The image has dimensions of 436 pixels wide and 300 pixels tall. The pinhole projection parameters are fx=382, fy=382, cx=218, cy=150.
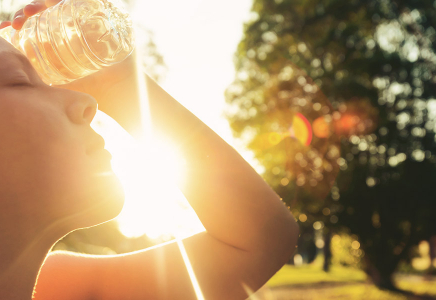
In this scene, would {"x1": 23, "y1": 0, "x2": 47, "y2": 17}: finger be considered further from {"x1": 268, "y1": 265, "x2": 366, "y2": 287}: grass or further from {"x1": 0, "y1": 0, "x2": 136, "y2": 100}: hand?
{"x1": 268, "y1": 265, "x2": 366, "y2": 287}: grass

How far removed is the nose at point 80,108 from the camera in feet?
4.32

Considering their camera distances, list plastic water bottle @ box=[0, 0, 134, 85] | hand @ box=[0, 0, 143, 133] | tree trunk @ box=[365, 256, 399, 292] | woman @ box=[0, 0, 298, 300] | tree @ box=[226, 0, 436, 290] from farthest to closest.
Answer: tree trunk @ box=[365, 256, 399, 292] < tree @ box=[226, 0, 436, 290] < plastic water bottle @ box=[0, 0, 134, 85] < hand @ box=[0, 0, 143, 133] < woman @ box=[0, 0, 298, 300]

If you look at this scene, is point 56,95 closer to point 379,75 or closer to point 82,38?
point 82,38

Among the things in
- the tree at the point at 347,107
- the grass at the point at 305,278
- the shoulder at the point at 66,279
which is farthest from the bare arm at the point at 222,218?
the grass at the point at 305,278

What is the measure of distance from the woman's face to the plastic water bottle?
1.99ft

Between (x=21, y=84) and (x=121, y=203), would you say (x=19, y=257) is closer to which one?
(x=121, y=203)

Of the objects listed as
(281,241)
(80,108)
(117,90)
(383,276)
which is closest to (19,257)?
(80,108)

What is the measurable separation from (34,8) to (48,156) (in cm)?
85

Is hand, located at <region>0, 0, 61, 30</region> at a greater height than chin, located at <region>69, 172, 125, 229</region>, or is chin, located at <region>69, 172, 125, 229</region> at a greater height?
hand, located at <region>0, 0, 61, 30</region>

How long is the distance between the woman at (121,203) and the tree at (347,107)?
48.2 ft

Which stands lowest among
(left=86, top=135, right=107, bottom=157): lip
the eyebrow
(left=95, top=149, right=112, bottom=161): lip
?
(left=95, top=149, right=112, bottom=161): lip

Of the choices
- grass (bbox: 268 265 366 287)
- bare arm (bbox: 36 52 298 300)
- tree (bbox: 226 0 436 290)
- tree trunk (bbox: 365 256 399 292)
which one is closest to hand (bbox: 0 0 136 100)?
bare arm (bbox: 36 52 298 300)

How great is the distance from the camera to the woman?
4.08 feet

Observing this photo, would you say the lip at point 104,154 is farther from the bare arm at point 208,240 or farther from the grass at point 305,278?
the grass at point 305,278
